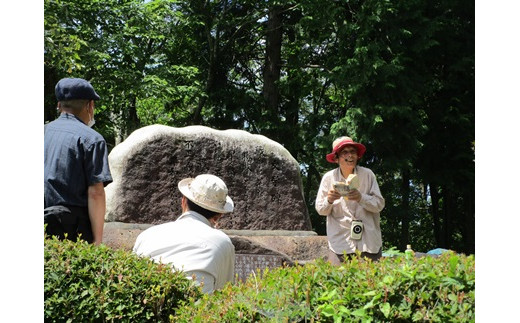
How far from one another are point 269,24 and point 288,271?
16592 mm

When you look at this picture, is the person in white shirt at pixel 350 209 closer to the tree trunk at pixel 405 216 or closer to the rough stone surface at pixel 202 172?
Answer: the rough stone surface at pixel 202 172

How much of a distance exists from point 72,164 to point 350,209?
252 cm

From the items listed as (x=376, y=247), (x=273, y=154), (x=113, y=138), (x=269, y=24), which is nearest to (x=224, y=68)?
(x=269, y=24)

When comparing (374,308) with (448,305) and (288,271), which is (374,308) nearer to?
(448,305)

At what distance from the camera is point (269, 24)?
62.2 ft

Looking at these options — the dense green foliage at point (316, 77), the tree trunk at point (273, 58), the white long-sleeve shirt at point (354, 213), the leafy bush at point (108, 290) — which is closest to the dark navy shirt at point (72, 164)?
the leafy bush at point (108, 290)

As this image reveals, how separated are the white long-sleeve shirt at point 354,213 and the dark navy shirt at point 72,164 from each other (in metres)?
2.16

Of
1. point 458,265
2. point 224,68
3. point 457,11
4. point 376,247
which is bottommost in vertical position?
point 376,247

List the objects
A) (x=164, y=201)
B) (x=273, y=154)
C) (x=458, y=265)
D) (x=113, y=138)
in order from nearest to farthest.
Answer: (x=458, y=265) → (x=164, y=201) → (x=273, y=154) → (x=113, y=138)

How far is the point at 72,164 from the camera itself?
4.13 m

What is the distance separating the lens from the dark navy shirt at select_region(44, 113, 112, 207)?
13.4 ft

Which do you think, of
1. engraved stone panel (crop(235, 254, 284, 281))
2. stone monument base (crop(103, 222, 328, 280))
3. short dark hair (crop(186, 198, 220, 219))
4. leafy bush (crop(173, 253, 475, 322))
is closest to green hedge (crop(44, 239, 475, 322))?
leafy bush (crop(173, 253, 475, 322))

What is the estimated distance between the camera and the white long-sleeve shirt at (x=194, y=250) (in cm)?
354

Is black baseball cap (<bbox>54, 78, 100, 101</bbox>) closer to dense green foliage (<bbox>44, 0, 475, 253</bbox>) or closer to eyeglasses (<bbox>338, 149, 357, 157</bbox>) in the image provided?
eyeglasses (<bbox>338, 149, 357, 157</bbox>)
